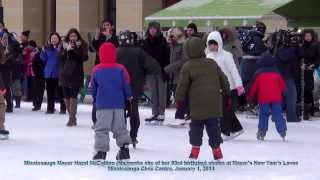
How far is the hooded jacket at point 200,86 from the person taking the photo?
9672 mm

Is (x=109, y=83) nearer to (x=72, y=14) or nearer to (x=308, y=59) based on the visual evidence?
(x=308, y=59)

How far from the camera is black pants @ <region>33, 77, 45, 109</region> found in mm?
18266

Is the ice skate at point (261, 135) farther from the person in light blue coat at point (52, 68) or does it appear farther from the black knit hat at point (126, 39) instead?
the person in light blue coat at point (52, 68)

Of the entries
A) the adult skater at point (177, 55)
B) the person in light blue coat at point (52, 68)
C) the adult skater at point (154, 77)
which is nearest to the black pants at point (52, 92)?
the person in light blue coat at point (52, 68)

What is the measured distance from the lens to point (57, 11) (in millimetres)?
30031

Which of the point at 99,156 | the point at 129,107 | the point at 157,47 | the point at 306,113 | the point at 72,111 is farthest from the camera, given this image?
the point at 306,113

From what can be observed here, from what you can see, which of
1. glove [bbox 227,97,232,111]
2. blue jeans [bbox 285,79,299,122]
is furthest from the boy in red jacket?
blue jeans [bbox 285,79,299,122]

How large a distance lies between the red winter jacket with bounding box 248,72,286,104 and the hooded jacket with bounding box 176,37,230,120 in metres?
2.76

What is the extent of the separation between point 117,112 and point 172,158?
1.10 meters

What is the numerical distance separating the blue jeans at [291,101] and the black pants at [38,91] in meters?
5.97

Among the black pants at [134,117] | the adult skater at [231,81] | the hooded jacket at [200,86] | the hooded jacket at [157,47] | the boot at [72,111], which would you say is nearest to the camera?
the hooded jacket at [200,86]

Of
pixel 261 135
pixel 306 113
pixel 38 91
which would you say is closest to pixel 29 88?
pixel 38 91

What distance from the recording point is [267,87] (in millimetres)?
12391

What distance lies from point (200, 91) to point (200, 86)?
6cm
